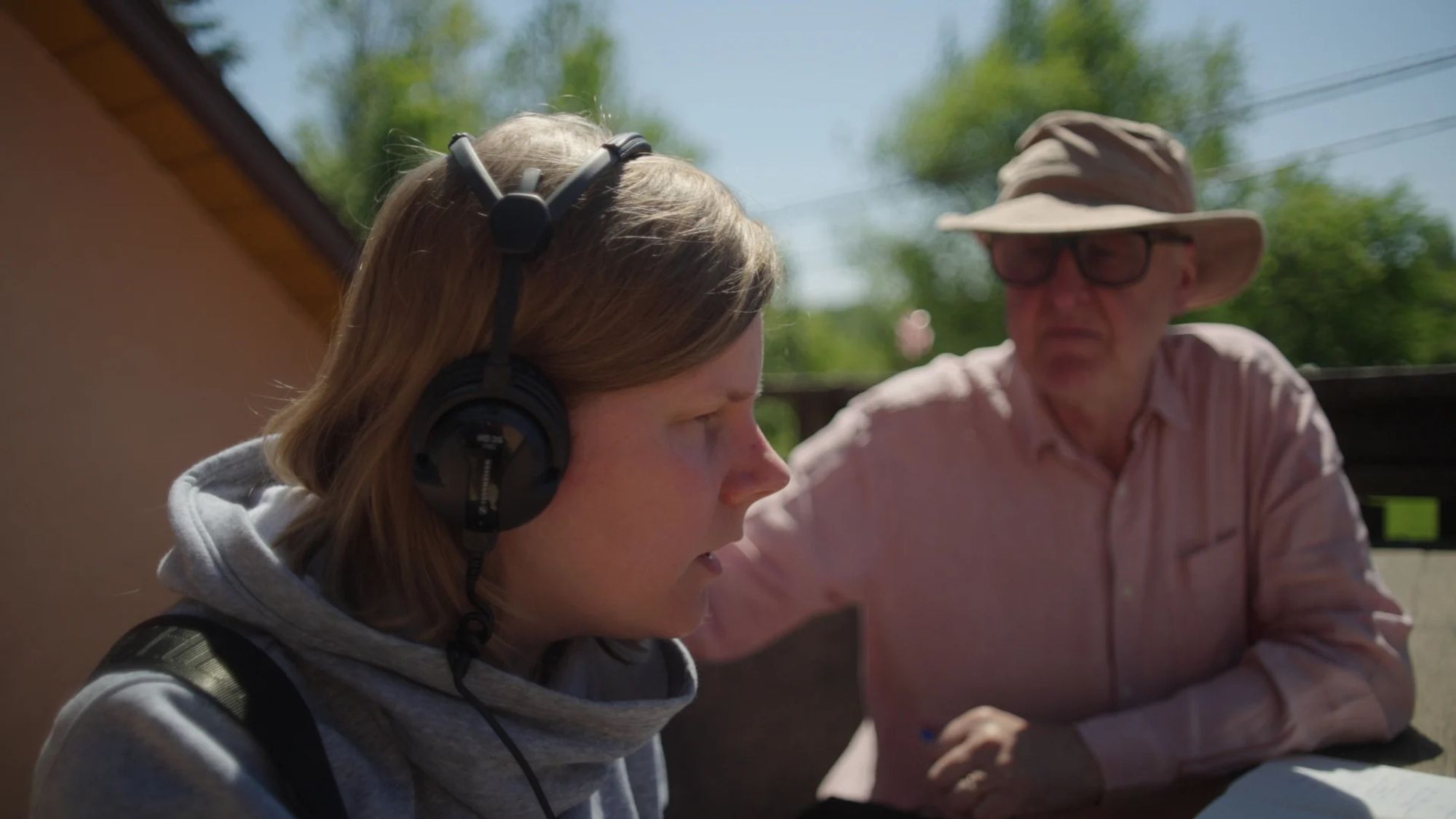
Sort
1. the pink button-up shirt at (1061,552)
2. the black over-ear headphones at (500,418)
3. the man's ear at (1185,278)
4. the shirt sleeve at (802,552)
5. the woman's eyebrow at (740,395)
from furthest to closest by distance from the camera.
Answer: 1. the man's ear at (1185,278)
2. the shirt sleeve at (802,552)
3. the pink button-up shirt at (1061,552)
4. the woman's eyebrow at (740,395)
5. the black over-ear headphones at (500,418)

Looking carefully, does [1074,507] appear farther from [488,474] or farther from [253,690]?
[253,690]

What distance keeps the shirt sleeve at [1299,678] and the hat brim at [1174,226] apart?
539 mm

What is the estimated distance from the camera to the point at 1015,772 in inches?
Answer: 69.5

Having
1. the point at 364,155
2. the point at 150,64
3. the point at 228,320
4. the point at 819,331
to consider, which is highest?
the point at 364,155

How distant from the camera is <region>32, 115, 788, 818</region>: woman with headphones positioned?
102cm

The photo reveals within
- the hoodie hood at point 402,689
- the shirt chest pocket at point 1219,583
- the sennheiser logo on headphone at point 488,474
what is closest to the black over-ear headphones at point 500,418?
the sennheiser logo on headphone at point 488,474

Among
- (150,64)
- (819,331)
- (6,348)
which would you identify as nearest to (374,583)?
(6,348)

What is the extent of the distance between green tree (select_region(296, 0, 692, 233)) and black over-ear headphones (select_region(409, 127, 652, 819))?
2360 cm

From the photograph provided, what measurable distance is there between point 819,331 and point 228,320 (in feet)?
111

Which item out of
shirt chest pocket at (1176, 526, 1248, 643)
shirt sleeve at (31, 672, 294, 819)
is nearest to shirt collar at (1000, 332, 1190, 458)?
shirt chest pocket at (1176, 526, 1248, 643)

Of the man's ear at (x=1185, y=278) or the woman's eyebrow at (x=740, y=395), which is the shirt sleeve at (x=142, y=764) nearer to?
the woman's eyebrow at (x=740, y=395)

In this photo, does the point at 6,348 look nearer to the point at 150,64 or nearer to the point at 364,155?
the point at 150,64

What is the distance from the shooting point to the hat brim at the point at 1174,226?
2029mm

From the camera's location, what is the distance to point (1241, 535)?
2.02 metres
